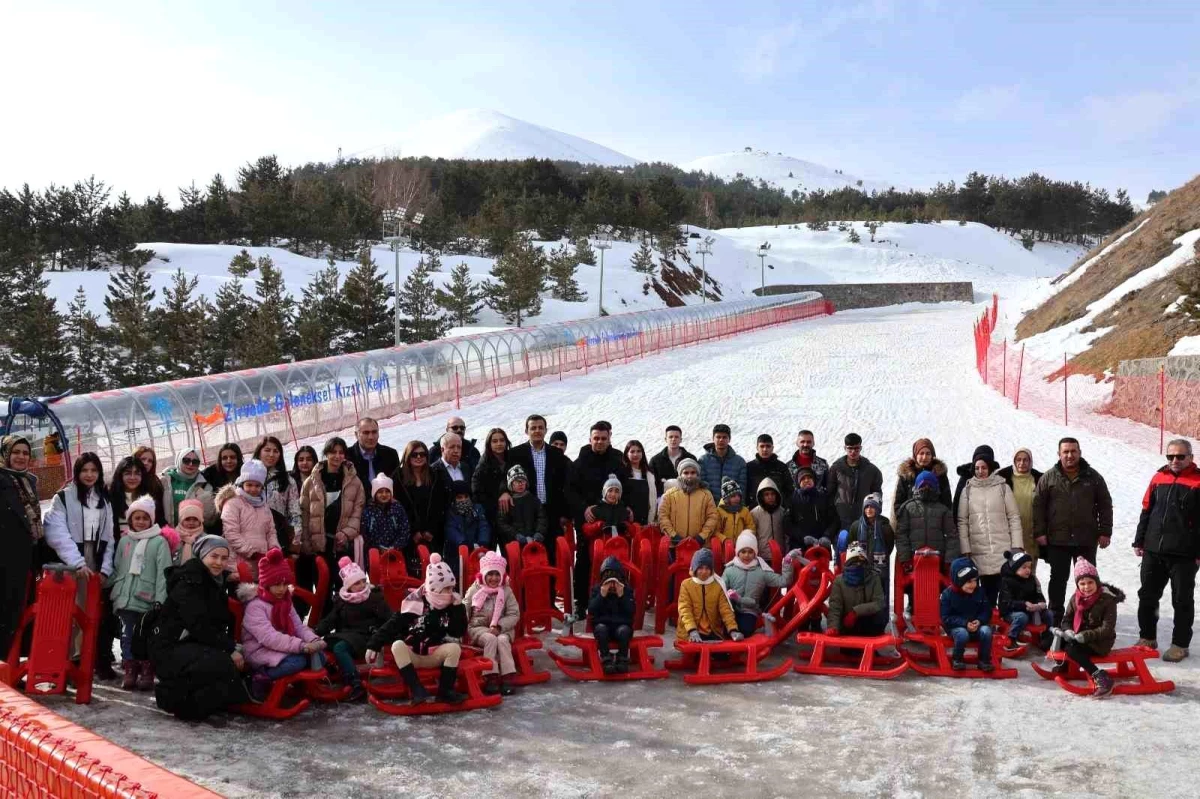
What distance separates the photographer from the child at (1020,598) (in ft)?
26.5

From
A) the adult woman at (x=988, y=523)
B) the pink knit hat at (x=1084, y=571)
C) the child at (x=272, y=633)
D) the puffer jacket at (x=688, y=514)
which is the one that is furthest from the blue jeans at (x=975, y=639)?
the child at (x=272, y=633)

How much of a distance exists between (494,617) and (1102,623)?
422cm

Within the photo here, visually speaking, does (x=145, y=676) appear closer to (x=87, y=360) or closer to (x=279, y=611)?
(x=279, y=611)

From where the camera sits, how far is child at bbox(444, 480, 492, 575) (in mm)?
8586

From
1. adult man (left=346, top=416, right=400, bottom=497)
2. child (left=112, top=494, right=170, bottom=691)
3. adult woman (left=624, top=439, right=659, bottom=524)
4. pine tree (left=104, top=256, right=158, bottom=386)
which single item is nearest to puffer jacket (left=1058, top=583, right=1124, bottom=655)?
adult woman (left=624, top=439, right=659, bottom=524)

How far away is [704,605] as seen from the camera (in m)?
7.80

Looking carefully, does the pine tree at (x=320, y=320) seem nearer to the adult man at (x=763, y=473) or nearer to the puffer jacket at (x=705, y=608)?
the adult man at (x=763, y=473)

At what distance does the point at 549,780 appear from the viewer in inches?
220

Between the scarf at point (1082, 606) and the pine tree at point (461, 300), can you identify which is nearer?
the scarf at point (1082, 606)

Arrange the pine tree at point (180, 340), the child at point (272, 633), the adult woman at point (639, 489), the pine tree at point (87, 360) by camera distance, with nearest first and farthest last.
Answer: the child at point (272, 633), the adult woman at point (639, 489), the pine tree at point (87, 360), the pine tree at point (180, 340)

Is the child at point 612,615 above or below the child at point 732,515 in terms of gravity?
below

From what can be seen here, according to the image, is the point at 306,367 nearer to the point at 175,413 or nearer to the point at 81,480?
the point at 175,413

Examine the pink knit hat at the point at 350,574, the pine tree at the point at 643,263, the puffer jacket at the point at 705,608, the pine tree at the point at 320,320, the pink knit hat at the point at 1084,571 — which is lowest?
the puffer jacket at the point at 705,608

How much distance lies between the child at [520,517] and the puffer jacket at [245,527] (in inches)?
75.3
